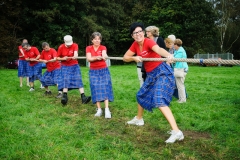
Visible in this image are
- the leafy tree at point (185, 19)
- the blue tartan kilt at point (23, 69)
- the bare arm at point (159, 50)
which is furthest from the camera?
the leafy tree at point (185, 19)

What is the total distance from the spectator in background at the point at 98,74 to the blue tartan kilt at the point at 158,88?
1499 millimetres

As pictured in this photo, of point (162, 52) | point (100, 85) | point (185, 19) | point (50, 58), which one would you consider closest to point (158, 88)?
point (162, 52)

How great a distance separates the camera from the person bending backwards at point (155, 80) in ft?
12.9

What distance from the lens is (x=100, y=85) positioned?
5820mm

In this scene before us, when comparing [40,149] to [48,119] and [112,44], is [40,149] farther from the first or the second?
[112,44]

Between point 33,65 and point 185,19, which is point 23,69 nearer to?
point 33,65

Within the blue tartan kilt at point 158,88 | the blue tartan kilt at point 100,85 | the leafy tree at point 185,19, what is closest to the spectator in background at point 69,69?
the blue tartan kilt at point 100,85

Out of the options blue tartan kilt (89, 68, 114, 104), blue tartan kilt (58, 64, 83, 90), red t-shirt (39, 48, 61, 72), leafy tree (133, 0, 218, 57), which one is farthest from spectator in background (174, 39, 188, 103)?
leafy tree (133, 0, 218, 57)

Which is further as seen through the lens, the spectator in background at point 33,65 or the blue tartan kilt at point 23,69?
the blue tartan kilt at point 23,69

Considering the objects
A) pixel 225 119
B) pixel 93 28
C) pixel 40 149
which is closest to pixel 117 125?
pixel 40 149

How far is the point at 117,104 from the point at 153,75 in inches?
112

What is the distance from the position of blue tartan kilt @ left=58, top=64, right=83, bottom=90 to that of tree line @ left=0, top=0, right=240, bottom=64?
20.6 metres

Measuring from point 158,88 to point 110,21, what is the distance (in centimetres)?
3333

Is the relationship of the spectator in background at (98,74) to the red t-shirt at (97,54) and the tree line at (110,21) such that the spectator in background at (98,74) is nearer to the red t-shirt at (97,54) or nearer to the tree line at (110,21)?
the red t-shirt at (97,54)
